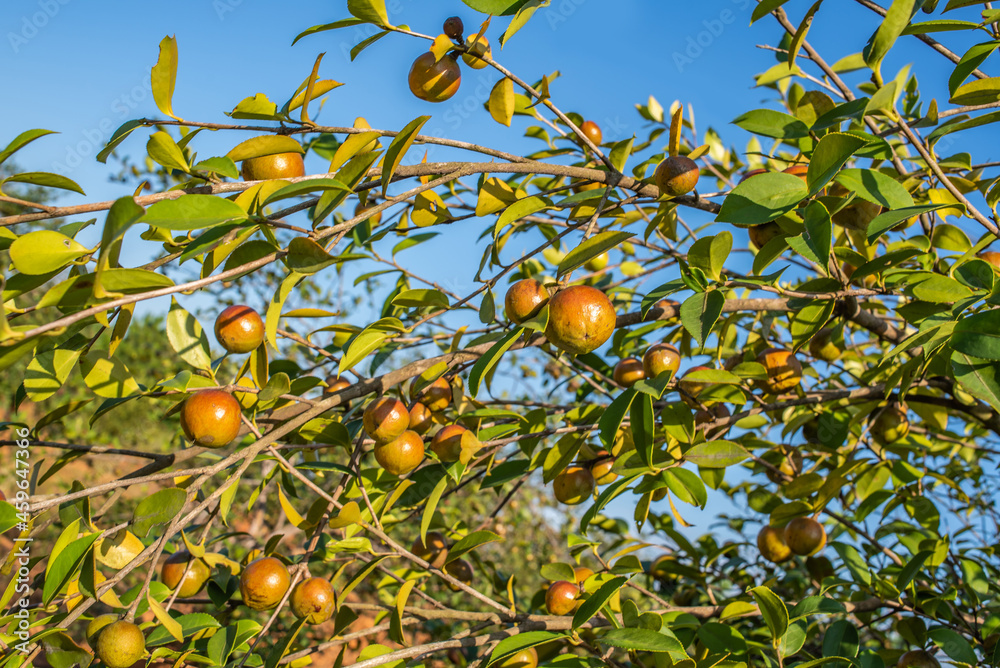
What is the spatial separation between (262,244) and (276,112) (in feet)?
0.76

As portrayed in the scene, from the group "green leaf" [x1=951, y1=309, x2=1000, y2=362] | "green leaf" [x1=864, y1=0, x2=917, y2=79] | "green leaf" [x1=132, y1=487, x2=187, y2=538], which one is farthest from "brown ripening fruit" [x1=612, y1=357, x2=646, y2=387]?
"green leaf" [x1=132, y1=487, x2=187, y2=538]

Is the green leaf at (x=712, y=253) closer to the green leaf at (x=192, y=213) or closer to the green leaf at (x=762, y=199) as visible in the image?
the green leaf at (x=762, y=199)

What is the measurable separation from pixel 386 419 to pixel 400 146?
529mm

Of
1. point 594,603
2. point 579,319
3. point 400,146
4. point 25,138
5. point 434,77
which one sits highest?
point 434,77

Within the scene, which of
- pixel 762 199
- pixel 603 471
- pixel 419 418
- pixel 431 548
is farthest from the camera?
pixel 431 548

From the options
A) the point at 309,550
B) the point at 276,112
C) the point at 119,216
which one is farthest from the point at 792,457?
the point at 119,216

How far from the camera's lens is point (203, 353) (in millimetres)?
1370

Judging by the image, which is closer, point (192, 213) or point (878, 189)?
point (192, 213)

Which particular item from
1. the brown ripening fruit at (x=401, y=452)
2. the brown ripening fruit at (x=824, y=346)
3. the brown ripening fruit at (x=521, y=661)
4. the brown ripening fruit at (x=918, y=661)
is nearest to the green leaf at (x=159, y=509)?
the brown ripening fruit at (x=401, y=452)

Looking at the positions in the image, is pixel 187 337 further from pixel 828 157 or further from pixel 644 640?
pixel 828 157

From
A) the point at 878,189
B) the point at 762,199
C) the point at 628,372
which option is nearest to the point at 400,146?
the point at 762,199

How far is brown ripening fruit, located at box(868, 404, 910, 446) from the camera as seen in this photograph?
5.70 ft

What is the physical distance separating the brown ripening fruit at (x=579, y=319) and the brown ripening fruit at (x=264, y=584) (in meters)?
0.80

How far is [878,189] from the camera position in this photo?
1.15 meters
